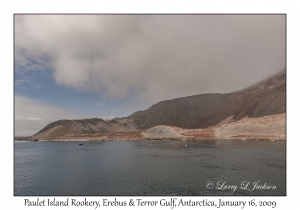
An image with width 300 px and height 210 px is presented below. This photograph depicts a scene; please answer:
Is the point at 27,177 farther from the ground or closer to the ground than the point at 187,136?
farther from the ground

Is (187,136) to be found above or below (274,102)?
below

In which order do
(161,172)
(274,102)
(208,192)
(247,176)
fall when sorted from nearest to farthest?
(208,192), (247,176), (161,172), (274,102)

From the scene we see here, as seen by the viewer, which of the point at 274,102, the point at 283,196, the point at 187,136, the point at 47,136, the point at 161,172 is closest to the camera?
the point at 283,196

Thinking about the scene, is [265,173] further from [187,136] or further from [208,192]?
[187,136]

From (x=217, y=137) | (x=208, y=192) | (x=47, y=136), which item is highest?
(x=208, y=192)

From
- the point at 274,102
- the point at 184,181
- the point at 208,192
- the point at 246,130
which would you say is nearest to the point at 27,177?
the point at 184,181

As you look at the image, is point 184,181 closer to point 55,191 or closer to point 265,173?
point 265,173
